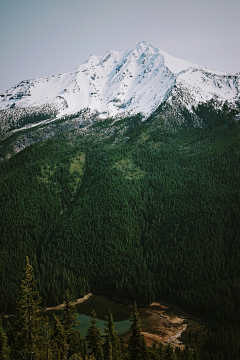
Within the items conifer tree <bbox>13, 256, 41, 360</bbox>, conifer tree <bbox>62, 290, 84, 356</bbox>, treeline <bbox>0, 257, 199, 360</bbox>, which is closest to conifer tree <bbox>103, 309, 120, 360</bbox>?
treeline <bbox>0, 257, 199, 360</bbox>

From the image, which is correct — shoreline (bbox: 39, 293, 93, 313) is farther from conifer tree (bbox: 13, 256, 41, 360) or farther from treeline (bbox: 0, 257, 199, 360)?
conifer tree (bbox: 13, 256, 41, 360)

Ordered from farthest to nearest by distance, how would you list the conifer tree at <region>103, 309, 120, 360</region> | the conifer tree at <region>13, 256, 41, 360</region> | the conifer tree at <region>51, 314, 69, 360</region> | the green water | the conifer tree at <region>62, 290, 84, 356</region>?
1. the green water
2. the conifer tree at <region>103, 309, 120, 360</region>
3. the conifer tree at <region>62, 290, 84, 356</region>
4. the conifer tree at <region>51, 314, 69, 360</region>
5. the conifer tree at <region>13, 256, 41, 360</region>

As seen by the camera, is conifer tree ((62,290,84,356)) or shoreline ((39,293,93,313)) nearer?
conifer tree ((62,290,84,356))

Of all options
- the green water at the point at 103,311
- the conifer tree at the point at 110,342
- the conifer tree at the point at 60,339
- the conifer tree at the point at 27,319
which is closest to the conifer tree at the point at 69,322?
the conifer tree at the point at 60,339

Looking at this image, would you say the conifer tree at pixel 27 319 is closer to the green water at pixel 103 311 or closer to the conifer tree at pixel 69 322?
the conifer tree at pixel 69 322

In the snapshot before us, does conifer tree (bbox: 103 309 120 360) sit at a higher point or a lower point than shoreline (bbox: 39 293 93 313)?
higher

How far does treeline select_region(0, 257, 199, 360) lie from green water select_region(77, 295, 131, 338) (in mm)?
44103

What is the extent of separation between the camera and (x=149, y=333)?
485 feet

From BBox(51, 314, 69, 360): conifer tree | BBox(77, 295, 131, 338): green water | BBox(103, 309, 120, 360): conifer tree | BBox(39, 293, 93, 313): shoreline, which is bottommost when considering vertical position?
BBox(77, 295, 131, 338): green water

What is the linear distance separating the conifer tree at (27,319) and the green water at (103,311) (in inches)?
4299

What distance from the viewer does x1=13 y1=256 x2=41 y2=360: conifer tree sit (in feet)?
153

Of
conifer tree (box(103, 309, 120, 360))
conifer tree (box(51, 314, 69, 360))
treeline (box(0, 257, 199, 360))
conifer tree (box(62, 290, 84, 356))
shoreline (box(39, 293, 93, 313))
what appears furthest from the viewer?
shoreline (box(39, 293, 93, 313))

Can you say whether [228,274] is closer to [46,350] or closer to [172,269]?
[172,269]

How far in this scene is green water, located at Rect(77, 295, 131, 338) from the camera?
512 feet
